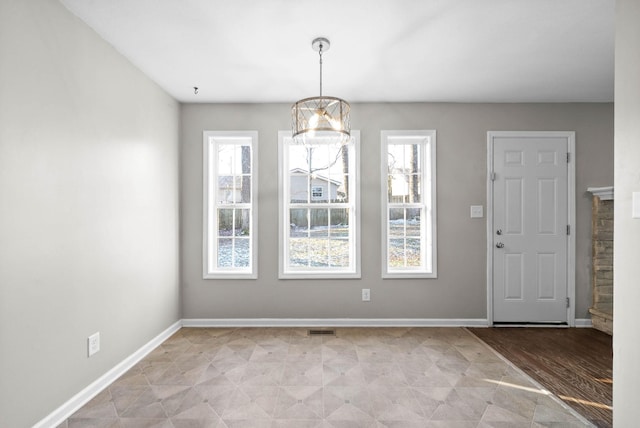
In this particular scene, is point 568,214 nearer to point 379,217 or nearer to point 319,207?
point 379,217

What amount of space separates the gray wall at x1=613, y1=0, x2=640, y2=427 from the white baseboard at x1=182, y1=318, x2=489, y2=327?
6.97 feet

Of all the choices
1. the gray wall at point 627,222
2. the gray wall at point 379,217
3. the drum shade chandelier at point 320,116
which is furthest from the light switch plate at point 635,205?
the gray wall at point 379,217

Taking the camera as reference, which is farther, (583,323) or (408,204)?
(408,204)

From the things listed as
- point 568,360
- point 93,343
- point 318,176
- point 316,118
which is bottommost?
point 568,360

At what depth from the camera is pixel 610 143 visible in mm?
3725

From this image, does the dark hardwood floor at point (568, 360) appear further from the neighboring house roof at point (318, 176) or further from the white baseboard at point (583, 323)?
the neighboring house roof at point (318, 176)

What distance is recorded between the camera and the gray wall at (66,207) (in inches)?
67.3

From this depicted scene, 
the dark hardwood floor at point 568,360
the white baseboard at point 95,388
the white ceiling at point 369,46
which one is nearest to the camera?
the white baseboard at point 95,388

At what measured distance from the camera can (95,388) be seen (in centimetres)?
231

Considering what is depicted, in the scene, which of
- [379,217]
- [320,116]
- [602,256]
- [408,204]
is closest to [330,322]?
[379,217]

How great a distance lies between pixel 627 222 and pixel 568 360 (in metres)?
1.93

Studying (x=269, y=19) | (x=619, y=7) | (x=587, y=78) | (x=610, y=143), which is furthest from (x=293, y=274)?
(x=610, y=143)

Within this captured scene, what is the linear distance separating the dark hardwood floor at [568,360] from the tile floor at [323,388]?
14cm

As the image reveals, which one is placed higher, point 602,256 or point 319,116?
point 319,116
